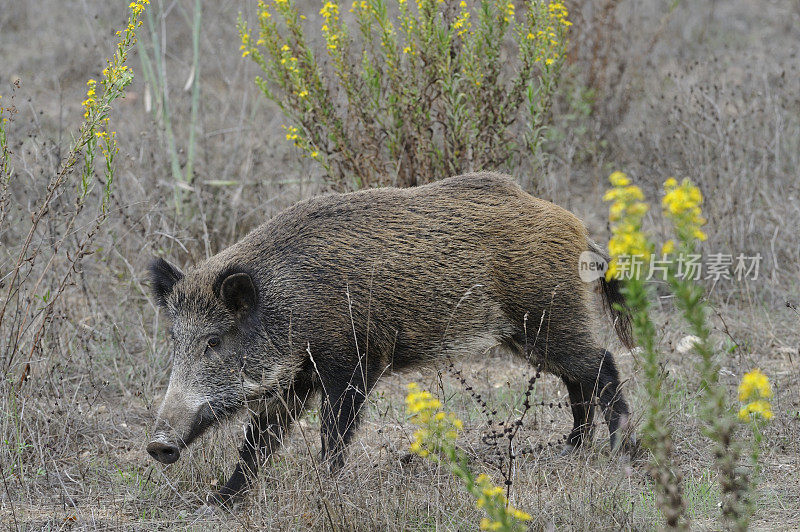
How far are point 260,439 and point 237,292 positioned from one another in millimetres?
746

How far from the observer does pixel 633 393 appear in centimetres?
544

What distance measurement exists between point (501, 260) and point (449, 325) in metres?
0.42

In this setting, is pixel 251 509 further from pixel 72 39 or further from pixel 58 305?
pixel 72 39

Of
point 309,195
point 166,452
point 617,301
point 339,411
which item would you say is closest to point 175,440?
point 166,452

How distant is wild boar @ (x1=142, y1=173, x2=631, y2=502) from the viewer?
4273 millimetres

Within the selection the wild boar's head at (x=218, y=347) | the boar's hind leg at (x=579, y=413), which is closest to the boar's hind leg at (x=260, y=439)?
the wild boar's head at (x=218, y=347)

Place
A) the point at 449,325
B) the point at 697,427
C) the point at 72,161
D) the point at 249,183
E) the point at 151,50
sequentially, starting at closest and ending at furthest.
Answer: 1. the point at 72,161
2. the point at 449,325
3. the point at 697,427
4. the point at 249,183
5. the point at 151,50

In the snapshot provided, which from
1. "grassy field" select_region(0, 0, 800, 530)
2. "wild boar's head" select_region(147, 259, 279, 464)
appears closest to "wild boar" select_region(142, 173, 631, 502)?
"wild boar's head" select_region(147, 259, 279, 464)

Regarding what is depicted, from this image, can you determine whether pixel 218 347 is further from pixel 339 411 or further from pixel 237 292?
pixel 339 411

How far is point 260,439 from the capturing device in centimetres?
445

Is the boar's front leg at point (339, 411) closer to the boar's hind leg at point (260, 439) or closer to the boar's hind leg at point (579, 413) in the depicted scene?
the boar's hind leg at point (260, 439)

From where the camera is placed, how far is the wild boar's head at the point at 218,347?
13.8ft

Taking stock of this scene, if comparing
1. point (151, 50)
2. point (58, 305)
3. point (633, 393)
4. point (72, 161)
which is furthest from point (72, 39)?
point (633, 393)

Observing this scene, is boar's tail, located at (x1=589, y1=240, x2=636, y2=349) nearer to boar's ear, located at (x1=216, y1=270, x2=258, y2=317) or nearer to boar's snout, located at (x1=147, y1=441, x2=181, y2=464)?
boar's ear, located at (x1=216, y1=270, x2=258, y2=317)
